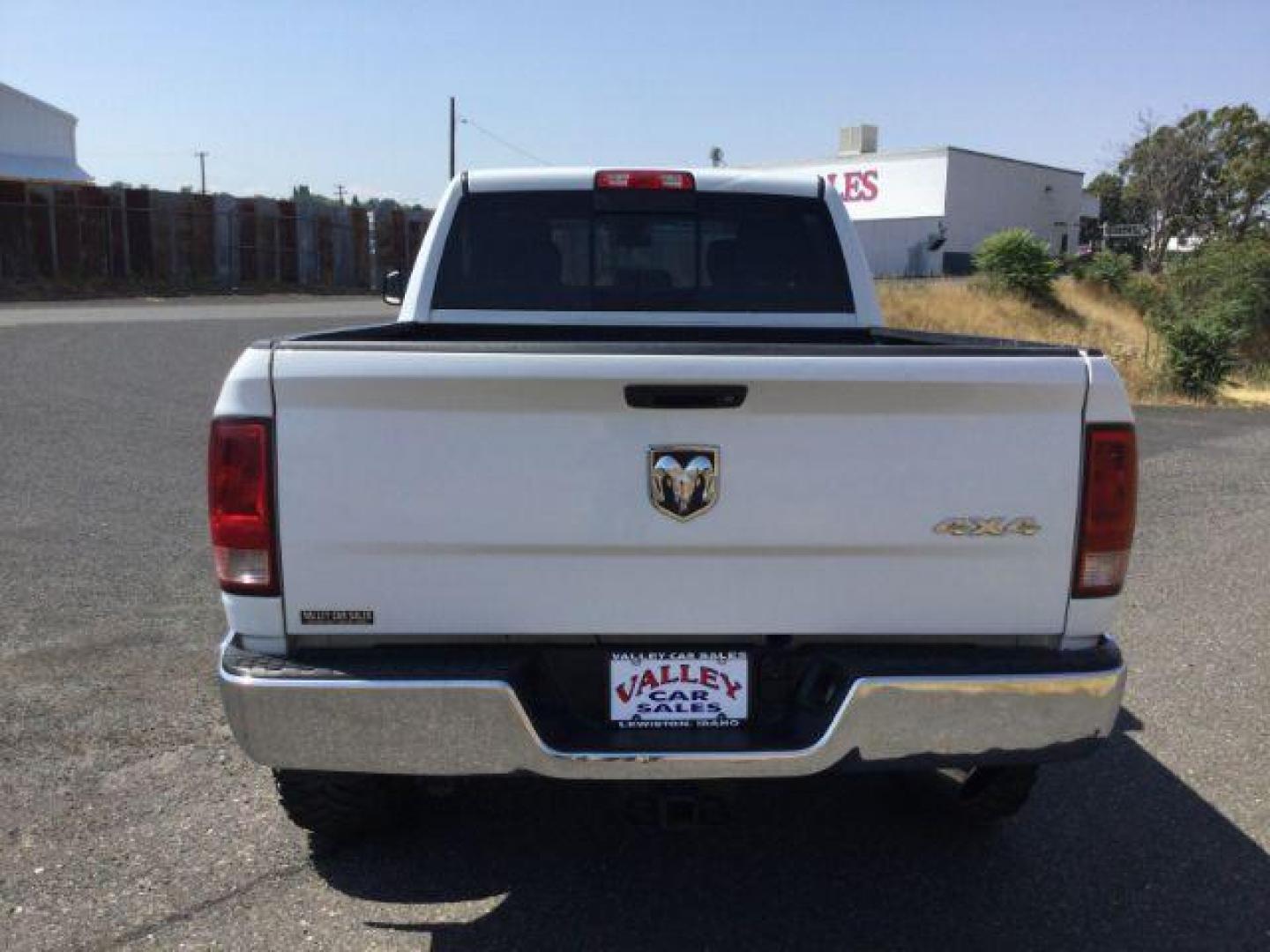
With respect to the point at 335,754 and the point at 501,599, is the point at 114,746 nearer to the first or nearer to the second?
the point at 335,754

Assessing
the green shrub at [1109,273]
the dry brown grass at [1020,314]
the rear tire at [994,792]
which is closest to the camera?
the rear tire at [994,792]

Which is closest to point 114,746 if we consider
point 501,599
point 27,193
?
point 501,599

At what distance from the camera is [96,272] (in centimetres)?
3108

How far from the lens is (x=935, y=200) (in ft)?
163

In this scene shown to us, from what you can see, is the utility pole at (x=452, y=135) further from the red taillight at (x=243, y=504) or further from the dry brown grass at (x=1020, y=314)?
the red taillight at (x=243, y=504)

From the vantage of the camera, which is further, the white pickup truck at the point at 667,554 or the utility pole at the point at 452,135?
the utility pole at the point at 452,135

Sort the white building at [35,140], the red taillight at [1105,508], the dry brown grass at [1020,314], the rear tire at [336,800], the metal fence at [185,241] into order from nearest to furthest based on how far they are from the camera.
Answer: the red taillight at [1105,508] → the rear tire at [336,800] → the dry brown grass at [1020,314] → the metal fence at [185,241] → the white building at [35,140]

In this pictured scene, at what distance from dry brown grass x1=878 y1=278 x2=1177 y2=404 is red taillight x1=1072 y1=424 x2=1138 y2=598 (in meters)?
21.1

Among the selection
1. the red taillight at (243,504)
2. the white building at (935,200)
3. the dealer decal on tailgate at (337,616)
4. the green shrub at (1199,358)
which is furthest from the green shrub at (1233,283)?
the red taillight at (243,504)

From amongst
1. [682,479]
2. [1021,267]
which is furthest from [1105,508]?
[1021,267]

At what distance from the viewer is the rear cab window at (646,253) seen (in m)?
4.54

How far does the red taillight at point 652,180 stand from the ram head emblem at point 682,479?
2.35 metres

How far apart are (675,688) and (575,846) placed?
105 cm

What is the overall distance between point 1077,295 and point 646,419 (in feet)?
109
